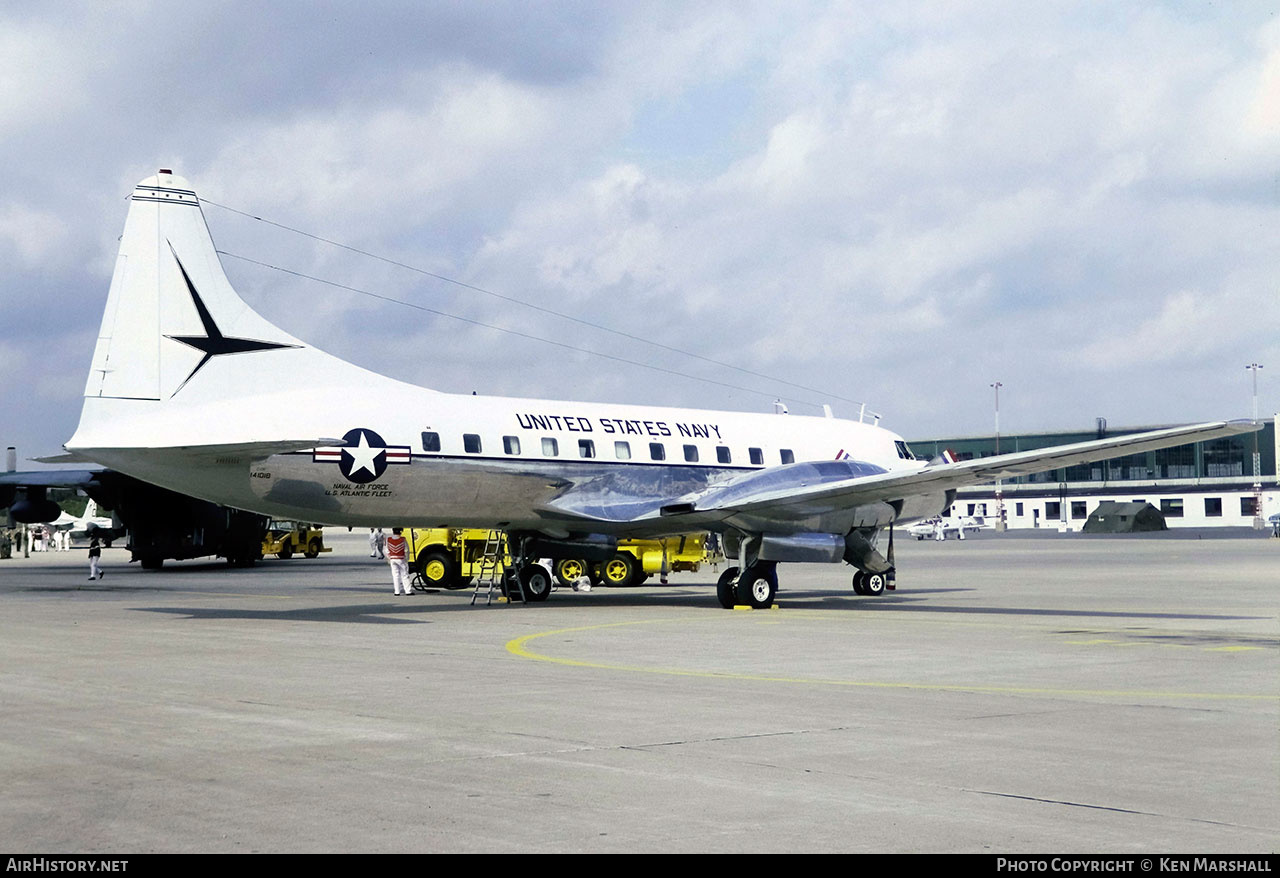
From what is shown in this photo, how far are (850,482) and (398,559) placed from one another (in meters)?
12.1

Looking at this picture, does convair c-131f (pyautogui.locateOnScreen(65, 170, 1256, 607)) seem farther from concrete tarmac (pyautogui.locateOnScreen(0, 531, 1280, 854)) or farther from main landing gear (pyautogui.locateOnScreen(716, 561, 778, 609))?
concrete tarmac (pyautogui.locateOnScreen(0, 531, 1280, 854))

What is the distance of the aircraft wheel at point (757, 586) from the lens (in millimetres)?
25125

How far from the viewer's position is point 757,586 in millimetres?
25172

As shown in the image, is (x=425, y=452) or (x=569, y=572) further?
(x=569, y=572)

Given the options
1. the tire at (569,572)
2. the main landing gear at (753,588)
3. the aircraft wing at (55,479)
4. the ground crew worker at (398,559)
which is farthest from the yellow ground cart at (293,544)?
the main landing gear at (753,588)

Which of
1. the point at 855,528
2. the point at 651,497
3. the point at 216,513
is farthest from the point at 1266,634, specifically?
the point at 216,513

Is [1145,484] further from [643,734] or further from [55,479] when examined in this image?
[643,734]

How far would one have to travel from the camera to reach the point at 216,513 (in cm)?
4925

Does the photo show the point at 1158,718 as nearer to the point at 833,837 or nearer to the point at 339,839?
the point at 833,837

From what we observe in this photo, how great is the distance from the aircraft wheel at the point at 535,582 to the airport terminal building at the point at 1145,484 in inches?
3775

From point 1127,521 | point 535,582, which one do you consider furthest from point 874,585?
point 1127,521

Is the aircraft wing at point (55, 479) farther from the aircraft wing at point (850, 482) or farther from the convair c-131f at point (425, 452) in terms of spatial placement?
the aircraft wing at point (850, 482)

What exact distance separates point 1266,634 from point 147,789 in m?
16.2

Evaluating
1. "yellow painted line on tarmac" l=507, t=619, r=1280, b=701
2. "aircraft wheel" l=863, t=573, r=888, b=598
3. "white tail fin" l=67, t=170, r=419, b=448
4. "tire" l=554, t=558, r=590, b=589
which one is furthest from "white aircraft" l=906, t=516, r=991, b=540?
"yellow painted line on tarmac" l=507, t=619, r=1280, b=701
